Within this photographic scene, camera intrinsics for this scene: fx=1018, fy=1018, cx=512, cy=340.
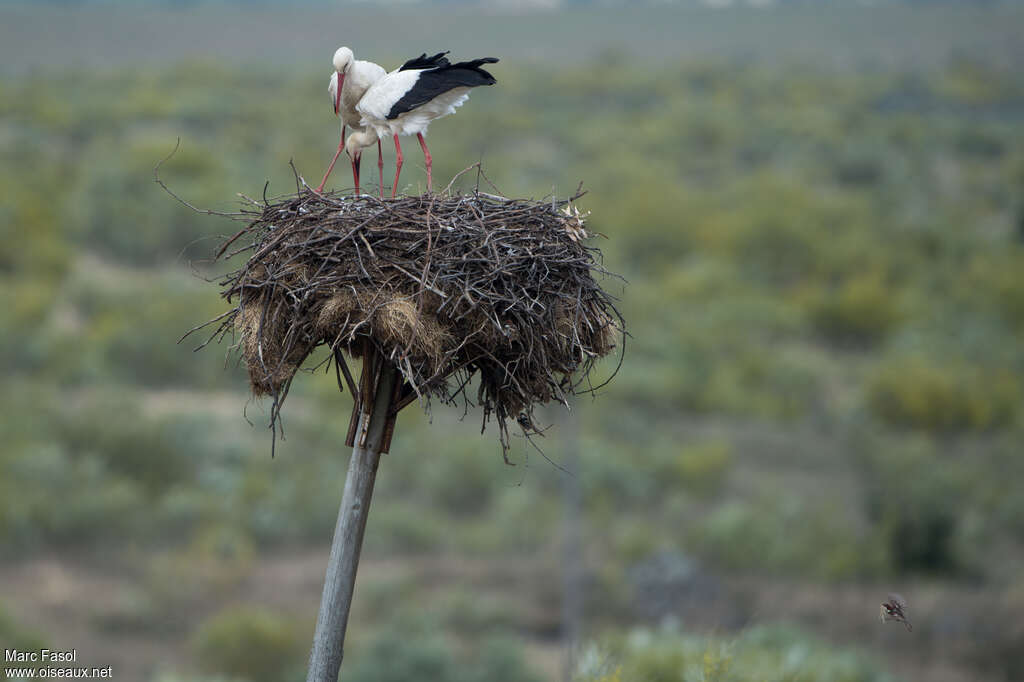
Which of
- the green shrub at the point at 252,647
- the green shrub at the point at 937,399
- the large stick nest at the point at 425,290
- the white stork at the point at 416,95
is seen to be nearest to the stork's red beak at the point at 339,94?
the white stork at the point at 416,95

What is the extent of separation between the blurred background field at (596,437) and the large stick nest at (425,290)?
0.62 m

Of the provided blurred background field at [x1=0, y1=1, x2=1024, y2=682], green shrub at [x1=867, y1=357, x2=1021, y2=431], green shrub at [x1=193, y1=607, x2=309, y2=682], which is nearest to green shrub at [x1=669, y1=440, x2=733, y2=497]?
blurred background field at [x1=0, y1=1, x2=1024, y2=682]

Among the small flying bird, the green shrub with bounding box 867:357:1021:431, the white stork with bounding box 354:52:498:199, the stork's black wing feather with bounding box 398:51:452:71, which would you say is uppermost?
the green shrub with bounding box 867:357:1021:431

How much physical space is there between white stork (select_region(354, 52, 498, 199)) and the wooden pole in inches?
48.1

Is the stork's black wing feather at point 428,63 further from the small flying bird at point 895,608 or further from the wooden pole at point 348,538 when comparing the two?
the small flying bird at point 895,608

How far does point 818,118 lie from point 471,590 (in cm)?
4300

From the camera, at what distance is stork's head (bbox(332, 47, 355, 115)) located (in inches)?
232

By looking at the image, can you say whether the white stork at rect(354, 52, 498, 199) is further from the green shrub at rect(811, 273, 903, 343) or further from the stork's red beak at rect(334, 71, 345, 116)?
the green shrub at rect(811, 273, 903, 343)

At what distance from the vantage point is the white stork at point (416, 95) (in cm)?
585

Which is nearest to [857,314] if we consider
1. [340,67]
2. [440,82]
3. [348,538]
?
[440,82]

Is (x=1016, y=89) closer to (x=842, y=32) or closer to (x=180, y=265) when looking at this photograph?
(x=842, y=32)

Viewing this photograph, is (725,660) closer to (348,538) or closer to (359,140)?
(348,538)

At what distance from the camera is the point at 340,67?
5.92 meters

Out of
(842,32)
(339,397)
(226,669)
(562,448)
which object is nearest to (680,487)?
(562,448)
